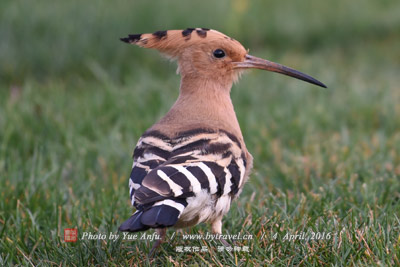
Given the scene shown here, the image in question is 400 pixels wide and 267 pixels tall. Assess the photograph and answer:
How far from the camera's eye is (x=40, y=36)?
5.32 meters

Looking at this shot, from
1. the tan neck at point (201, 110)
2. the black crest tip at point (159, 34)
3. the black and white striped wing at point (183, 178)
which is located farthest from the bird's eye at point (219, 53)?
the black and white striped wing at point (183, 178)

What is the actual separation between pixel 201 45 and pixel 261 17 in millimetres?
4080

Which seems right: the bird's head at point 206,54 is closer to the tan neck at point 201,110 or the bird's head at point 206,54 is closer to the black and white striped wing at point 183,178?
the tan neck at point 201,110

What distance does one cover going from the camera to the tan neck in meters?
2.57

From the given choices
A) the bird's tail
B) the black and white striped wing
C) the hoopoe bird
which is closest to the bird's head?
the hoopoe bird

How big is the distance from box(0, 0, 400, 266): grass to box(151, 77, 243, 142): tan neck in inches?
16.8

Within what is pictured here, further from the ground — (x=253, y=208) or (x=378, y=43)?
(x=378, y=43)

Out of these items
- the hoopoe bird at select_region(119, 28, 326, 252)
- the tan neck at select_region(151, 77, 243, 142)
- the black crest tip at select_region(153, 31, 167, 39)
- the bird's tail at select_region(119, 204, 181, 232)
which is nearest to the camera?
the bird's tail at select_region(119, 204, 181, 232)

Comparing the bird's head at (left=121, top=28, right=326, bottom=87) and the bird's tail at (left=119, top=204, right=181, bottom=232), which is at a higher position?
the bird's head at (left=121, top=28, right=326, bottom=87)

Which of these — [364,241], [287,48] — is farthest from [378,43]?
[364,241]

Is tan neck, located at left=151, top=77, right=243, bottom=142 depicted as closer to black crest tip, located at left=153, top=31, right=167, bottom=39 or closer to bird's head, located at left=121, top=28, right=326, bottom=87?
bird's head, located at left=121, top=28, right=326, bottom=87

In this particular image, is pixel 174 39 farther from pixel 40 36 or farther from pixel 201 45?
pixel 40 36

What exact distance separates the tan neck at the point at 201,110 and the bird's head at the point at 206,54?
1.7 inches

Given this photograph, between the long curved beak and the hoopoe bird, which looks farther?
the long curved beak
